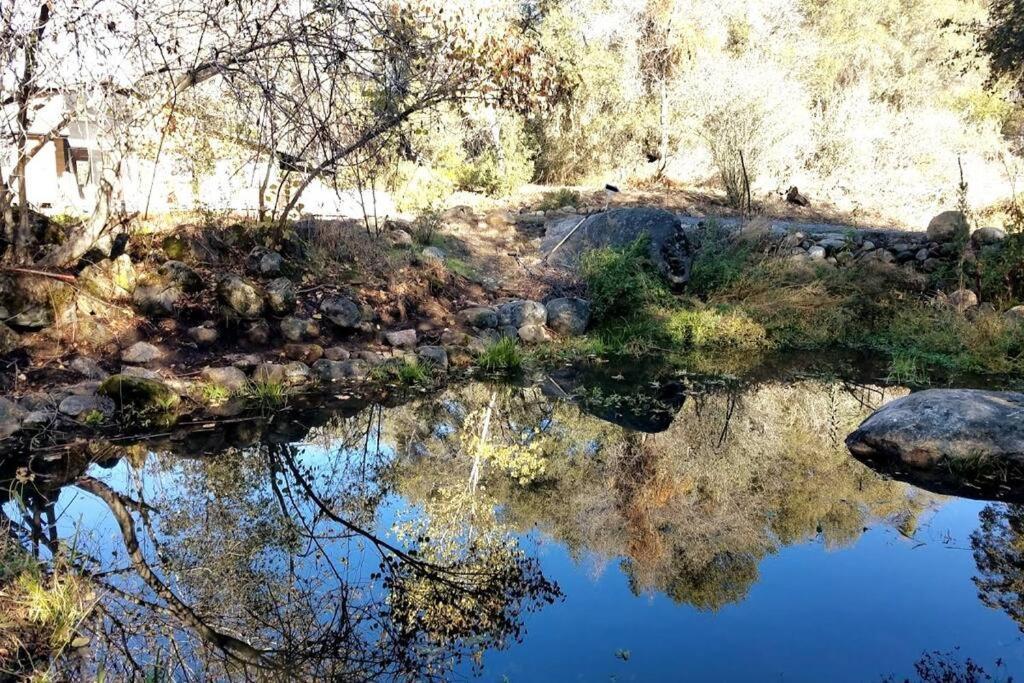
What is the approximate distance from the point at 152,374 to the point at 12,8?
2755mm

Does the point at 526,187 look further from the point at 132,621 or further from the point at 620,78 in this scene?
the point at 132,621

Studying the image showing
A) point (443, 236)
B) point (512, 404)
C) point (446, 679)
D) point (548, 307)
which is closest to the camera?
point (446, 679)

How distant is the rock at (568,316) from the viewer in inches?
347

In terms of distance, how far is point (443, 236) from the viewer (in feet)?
35.0

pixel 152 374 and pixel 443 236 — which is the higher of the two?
pixel 443 236

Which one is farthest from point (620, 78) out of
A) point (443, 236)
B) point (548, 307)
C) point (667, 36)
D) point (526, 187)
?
point (548, 307)

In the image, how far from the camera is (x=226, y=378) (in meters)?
6.52

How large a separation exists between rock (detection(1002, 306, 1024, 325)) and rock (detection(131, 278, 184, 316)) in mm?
8341

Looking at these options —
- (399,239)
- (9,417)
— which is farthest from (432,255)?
(9,417)

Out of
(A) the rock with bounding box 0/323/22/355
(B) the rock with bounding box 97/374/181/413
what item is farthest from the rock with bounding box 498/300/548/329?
(A) the rock with bounding box 0/323/22/355

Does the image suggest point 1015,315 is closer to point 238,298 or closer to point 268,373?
point 268,373

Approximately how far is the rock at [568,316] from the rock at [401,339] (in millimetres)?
1740

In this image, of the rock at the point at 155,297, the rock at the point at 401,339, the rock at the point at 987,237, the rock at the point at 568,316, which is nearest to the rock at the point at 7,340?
the rock at the point at 155,297

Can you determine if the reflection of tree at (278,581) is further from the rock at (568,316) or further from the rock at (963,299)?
the rock at (963,299)
